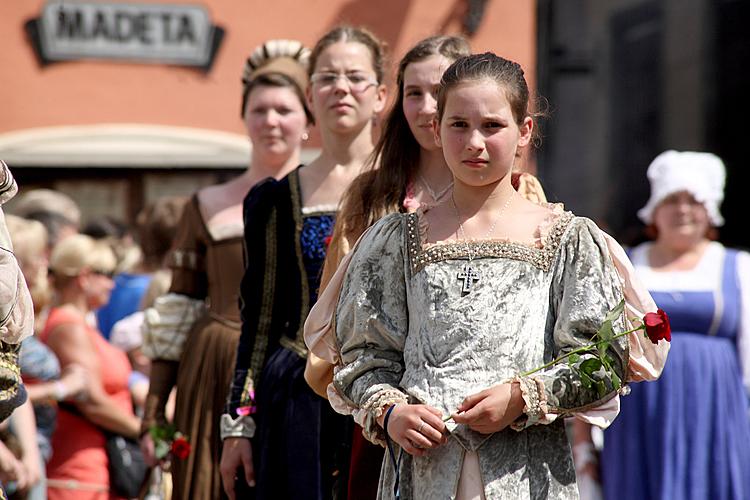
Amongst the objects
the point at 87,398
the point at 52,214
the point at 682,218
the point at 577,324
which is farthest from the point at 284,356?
the point at 52,214

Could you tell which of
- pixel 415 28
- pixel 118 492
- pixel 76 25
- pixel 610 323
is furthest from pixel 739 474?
pixel 76 25

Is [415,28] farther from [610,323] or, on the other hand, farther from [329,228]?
[610,323]

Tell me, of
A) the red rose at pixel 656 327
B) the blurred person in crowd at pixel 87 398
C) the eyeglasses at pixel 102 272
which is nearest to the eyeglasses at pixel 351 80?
the red rose at pixel 656 327

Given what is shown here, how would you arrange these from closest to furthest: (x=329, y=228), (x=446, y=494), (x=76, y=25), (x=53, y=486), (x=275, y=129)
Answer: (x=446, y=494) → (x=329, y=228) → (x=275, y=129) → (x=53, y=486) → (x=76, y=25)

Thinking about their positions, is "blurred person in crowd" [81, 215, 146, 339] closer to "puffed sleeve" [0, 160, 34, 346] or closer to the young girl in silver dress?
"puffed sleeve" [0, 160, 34, 346]

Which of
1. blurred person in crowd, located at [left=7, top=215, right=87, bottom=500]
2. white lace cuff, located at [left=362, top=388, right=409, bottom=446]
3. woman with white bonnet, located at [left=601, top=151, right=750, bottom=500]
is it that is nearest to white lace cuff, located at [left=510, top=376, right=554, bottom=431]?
white lace cuff, located at [left=362, top=388, right=409, bottom=446]

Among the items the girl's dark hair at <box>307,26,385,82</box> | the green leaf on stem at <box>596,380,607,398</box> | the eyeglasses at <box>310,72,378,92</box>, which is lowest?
the green leaf on stem at <box>596,380,607,398</box>

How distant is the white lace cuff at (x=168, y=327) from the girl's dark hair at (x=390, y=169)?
134 cm

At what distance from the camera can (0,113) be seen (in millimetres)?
10672

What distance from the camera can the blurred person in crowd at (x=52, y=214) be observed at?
758 cm

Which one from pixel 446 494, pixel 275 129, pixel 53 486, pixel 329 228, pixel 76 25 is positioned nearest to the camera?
pixel 446 494

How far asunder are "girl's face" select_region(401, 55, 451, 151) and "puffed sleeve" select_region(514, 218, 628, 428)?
734mm

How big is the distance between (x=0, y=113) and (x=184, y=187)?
1.42 meters

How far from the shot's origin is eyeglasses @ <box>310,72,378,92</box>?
13.7 ft
